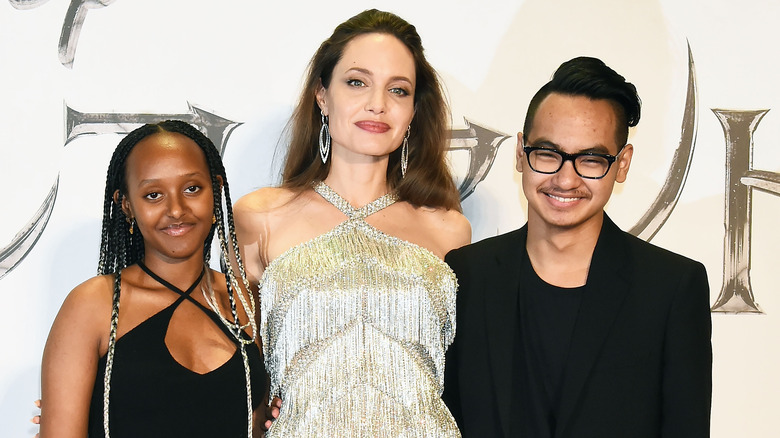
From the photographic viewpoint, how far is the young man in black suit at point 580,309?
1.98 metres

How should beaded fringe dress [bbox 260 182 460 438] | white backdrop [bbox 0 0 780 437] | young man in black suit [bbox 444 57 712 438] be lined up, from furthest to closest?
1. white backdrop [bbox 0 0 780 437]
2. beaded fringe dress [bbox 260 182 460 438]
3. young man in black suit [bbox 444 57 712 438]

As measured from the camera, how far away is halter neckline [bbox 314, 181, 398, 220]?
8.18 ft

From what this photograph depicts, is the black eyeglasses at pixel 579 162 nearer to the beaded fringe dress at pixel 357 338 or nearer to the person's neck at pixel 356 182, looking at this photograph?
the beaded fringe dress at pixel 357 338

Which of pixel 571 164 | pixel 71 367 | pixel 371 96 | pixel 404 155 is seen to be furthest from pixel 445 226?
pixel 71 367

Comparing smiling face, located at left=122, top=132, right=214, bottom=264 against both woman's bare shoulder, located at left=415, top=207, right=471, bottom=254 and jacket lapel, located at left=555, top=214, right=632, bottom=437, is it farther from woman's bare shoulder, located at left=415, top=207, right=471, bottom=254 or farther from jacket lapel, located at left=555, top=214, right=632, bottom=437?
jacket lapel, located at left=555, top=214, right=632, bottom=437

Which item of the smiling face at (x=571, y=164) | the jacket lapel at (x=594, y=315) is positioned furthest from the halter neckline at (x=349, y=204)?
the jacket lapel at (x=594, y=315)

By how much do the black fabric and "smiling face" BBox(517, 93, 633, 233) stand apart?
3.08 ft

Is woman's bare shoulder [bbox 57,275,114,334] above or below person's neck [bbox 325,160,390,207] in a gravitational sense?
below

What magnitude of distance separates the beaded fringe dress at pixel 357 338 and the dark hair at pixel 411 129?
0.30 m

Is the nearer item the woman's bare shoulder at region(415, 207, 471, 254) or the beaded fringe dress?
the beaded fringe dress

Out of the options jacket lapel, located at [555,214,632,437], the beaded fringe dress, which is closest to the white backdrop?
Result: the beaded fringe dress

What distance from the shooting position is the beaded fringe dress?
7.29ft

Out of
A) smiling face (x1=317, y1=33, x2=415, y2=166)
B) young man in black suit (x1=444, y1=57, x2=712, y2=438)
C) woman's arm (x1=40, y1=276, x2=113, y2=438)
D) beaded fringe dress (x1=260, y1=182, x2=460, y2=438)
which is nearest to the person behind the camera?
woman's arm (x1=40, y1=276, x2=113, y2=438)

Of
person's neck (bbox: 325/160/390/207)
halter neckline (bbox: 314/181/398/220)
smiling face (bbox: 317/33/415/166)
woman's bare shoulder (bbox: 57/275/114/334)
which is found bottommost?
woman's bare shoulder (bbox: 57/275/114/334)
